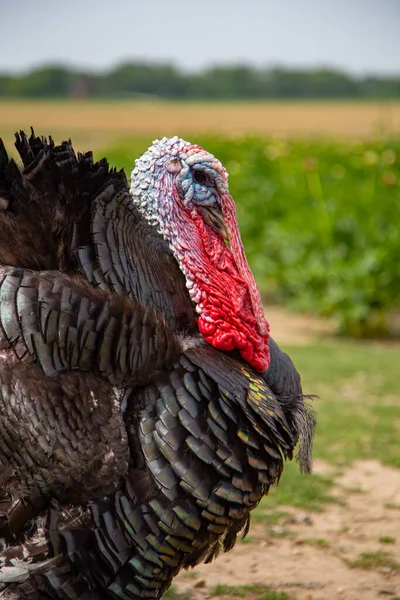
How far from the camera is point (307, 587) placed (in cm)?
435

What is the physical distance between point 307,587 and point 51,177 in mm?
2508

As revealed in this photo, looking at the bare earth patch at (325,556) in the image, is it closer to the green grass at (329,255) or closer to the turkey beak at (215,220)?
the green grass at (329,255)

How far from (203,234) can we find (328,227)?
24.1 ft

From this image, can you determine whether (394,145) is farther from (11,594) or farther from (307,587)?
(11,594)

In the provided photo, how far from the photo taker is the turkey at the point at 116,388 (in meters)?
2.88

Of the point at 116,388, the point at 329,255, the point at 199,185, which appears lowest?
the point at 329,255

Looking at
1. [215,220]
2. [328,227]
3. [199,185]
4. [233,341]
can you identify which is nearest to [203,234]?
[215,220]

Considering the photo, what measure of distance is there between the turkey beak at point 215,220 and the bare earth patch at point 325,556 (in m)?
1.92

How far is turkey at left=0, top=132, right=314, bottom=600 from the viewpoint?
9.46 ft

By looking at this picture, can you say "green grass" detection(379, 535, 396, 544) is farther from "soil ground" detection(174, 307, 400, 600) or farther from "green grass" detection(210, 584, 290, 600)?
"green grass" detection(210, 584, 290, 600)

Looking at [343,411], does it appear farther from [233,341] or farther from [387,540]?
[233,341]

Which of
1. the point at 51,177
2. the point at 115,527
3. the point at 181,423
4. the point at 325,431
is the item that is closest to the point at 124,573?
the point at 115,527

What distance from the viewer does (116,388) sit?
118 inches

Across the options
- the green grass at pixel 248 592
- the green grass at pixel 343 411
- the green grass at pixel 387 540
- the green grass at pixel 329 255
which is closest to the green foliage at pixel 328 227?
the green grass at pixel 329 255
